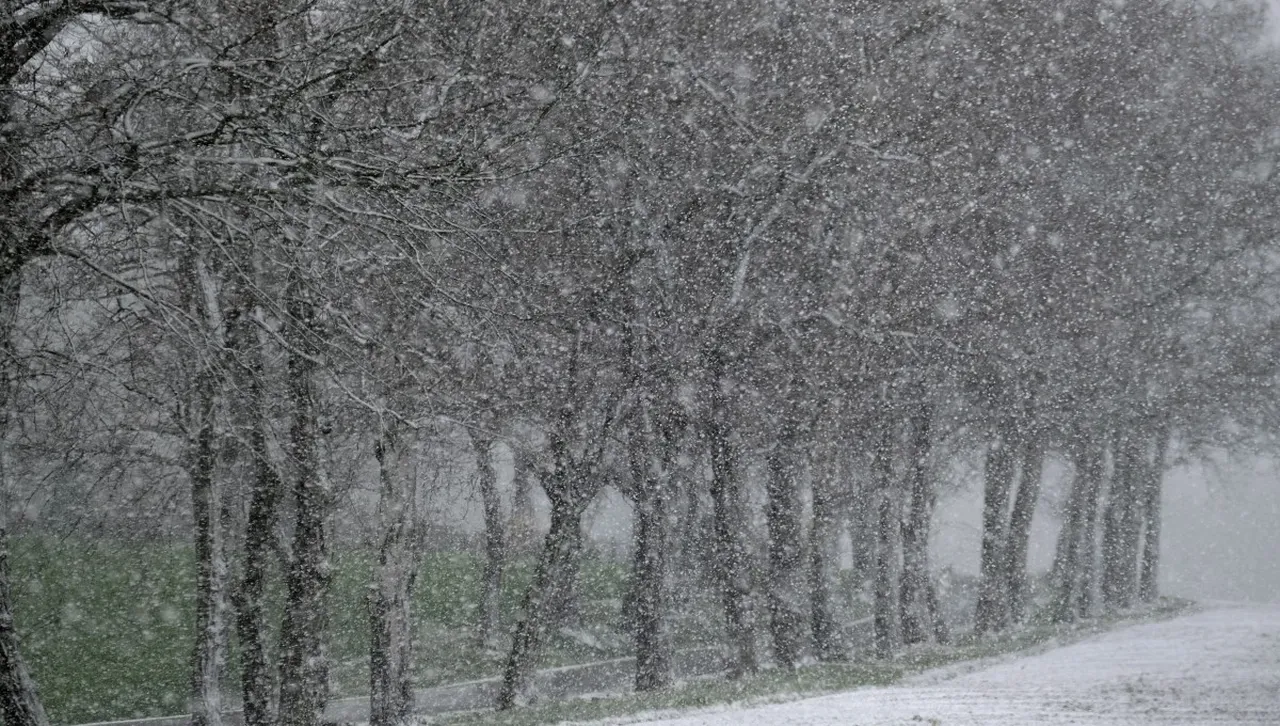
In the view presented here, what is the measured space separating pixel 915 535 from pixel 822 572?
155 inches

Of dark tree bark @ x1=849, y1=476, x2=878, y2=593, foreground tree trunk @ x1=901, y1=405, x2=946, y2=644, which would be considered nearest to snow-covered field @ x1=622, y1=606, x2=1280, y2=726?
foreground tree trunk @ x1=901, y1=405, x2=946, y2=644

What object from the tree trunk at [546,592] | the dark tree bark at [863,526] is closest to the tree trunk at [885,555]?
the dark tree bark at [863,526]

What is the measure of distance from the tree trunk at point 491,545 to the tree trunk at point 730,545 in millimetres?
3434

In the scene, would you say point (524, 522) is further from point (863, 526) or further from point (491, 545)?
point (863, 526)

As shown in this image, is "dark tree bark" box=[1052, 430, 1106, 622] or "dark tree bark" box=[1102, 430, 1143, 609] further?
"dark tree bark" box=[1102, 430, 1143, 609]

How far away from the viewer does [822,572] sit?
17.3 metres

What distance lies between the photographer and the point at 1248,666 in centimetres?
1152

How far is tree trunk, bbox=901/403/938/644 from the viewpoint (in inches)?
→ 762

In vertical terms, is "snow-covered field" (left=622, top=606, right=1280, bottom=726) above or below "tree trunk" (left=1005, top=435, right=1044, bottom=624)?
below

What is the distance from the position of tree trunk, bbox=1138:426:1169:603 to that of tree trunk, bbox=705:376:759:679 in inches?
489

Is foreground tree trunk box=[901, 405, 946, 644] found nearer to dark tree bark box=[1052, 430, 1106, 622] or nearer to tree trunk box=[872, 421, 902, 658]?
tree trunk box=[872, 421, 902, 658]

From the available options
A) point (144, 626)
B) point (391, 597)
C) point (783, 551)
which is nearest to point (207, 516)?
point (391, 597)

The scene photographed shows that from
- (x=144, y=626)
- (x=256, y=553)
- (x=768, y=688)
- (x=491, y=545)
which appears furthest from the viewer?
(x=144, y=626)

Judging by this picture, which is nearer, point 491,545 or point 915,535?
point 491,545
